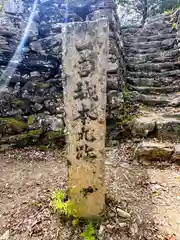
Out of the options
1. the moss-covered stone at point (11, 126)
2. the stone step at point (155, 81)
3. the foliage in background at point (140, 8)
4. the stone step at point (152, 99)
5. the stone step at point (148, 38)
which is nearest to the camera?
the moss-covered stone at point (11, 126)

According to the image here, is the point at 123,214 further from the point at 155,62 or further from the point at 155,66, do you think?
the point at 155,62

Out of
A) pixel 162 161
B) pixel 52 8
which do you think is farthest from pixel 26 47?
pixel 162 161

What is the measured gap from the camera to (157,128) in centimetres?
335

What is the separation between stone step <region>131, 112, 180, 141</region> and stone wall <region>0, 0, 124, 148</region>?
0.46m

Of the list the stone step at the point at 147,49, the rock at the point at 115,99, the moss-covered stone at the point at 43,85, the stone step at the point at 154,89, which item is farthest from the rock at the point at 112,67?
the stone step at the point at 147,49

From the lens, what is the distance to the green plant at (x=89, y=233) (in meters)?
1.86

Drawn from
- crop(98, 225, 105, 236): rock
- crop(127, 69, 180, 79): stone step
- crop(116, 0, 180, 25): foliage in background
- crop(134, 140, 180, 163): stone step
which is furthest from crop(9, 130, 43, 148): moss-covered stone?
crop(116, 0, 180, 25): foliage in background

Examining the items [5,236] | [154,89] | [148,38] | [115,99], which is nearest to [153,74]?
[154,89]

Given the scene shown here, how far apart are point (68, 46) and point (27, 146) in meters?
2.20

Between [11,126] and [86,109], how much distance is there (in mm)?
2100

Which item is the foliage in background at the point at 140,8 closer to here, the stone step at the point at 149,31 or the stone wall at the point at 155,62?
the stone step at the point at 149,31

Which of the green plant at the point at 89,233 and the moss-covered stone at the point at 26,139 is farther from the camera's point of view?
the moss-covered stone at the point at 26,139

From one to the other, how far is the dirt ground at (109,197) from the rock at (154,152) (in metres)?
0.11

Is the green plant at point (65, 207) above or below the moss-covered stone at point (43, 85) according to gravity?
below
